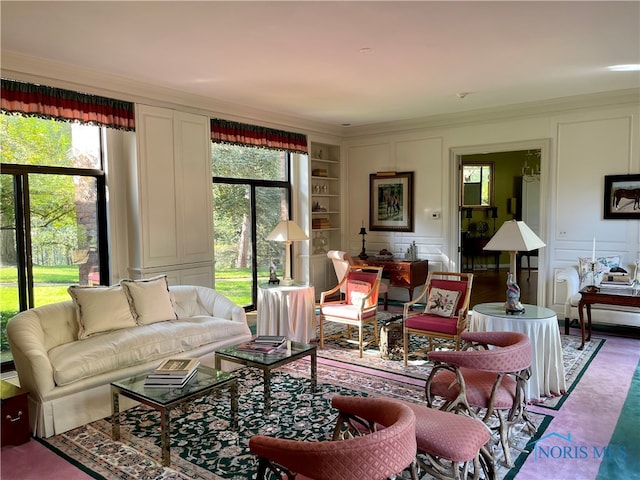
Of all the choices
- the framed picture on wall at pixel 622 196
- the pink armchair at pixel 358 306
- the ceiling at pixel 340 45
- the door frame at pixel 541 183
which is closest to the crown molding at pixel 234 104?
the ceiling at pixel 340 45

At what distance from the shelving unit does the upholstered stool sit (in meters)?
5.16

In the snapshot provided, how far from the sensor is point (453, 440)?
2061 millimetres

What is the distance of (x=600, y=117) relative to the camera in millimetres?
5578

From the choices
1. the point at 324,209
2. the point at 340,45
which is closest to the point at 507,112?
the point at 324,209

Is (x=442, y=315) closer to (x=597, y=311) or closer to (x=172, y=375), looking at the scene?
(x=597, y=311)

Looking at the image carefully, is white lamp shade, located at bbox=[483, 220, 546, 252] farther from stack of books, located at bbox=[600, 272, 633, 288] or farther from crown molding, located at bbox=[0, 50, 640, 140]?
Answer: crown molding, located at bbox=[0, 50, 640, 140]

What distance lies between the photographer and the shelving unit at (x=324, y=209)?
7441 mm

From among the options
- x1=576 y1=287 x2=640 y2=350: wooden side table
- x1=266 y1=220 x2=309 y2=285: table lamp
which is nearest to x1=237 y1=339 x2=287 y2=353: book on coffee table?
x1=266 y1=220 x2=309 y2=285: table lamp

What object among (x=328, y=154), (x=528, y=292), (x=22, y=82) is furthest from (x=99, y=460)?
(x=528, y=292)

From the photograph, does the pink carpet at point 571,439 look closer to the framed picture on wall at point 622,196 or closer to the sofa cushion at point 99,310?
the sofa cushion at point 99,310

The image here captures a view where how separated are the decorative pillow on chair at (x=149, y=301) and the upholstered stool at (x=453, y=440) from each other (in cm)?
263

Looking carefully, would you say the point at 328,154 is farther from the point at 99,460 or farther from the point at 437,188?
the point at 99,460

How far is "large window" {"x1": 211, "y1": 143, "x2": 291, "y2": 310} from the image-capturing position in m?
6.17

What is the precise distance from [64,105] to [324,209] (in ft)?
13.9
